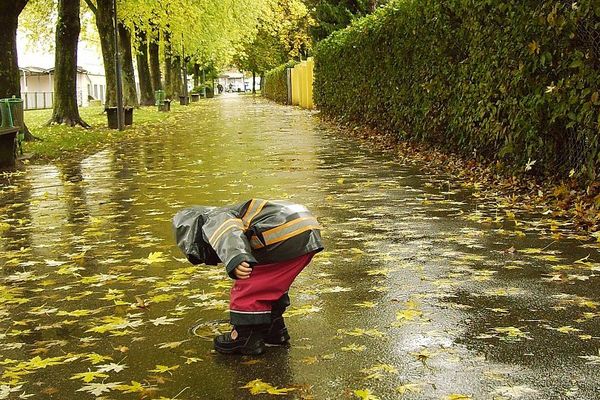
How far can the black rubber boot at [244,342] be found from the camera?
3.97 m

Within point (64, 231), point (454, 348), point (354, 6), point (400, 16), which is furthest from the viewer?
point (354, 6)

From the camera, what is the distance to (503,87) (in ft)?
31.1

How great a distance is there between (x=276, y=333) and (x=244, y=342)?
0.64 ft

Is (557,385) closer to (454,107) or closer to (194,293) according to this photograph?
(194,293)

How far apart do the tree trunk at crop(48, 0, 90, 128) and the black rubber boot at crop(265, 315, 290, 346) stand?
2039cm

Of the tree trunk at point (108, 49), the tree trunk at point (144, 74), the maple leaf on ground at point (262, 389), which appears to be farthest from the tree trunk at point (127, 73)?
the maple leaf on ground at point (262, 389)

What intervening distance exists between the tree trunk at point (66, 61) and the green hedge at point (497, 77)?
1016 cm

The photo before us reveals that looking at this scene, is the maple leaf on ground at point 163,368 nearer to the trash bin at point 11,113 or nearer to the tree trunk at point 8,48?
the trash bin at point 11,113

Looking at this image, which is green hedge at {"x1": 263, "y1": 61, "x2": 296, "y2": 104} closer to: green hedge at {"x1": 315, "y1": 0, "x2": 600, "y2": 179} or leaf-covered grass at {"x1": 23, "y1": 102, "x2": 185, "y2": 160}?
leaf-covered grass at {"x1": 23, "y1": 102, "x2": 185, "y2": 160}

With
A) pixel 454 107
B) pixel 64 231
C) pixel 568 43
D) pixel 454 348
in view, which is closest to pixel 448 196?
pixel 568 43

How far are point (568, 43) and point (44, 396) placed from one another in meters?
6.37

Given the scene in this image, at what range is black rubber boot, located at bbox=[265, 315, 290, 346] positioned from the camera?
13.3ft

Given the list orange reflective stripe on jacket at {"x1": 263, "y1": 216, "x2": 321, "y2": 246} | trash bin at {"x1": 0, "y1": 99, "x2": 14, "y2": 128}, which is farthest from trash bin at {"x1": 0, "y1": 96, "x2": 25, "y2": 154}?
orange reflective stripe on jacket at {"x1": 263, "y1": 216, "x2": 321, "y2": 246}

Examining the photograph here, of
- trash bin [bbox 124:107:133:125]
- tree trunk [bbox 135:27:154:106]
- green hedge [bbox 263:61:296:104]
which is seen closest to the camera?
trash bin [bbox 124:107:133:125]
